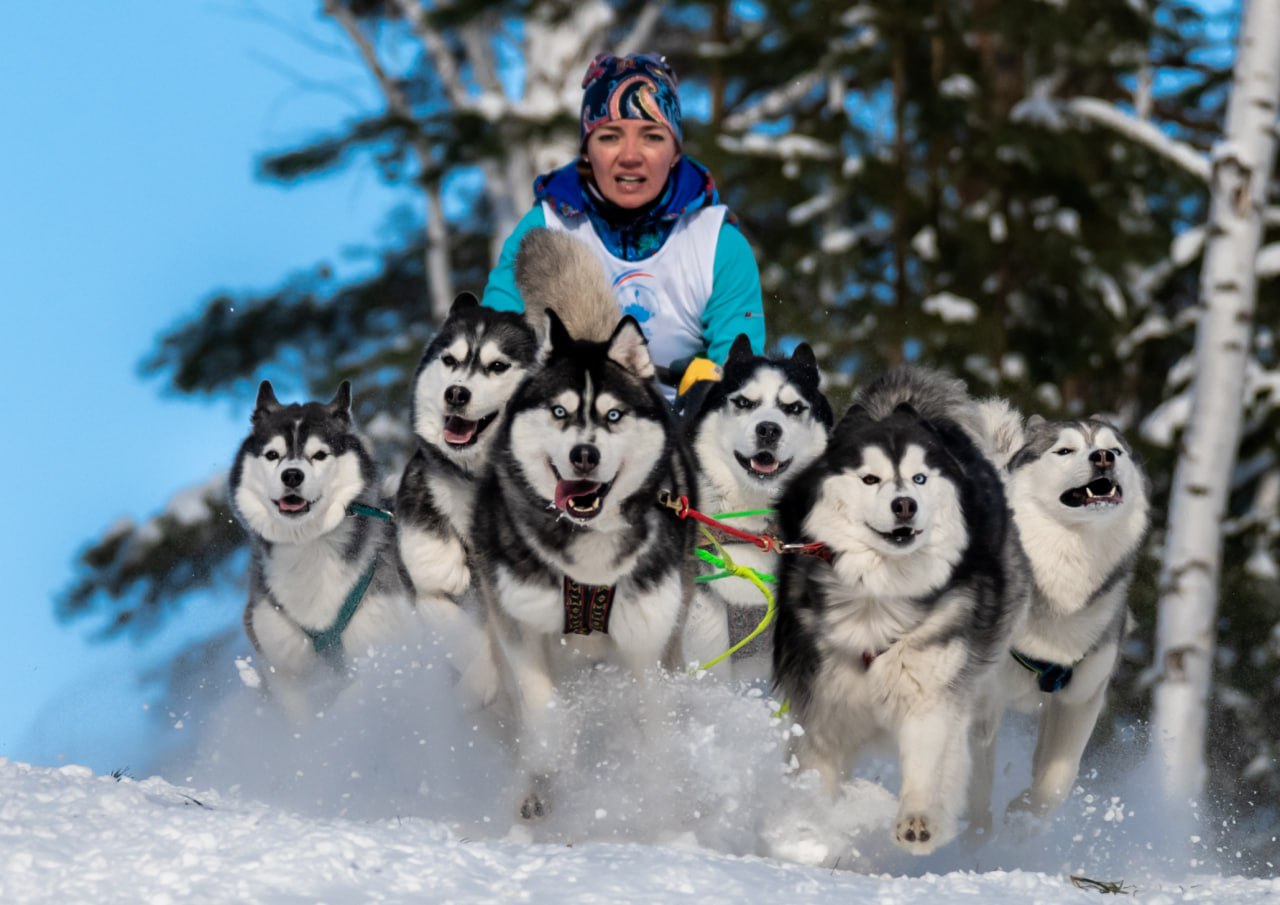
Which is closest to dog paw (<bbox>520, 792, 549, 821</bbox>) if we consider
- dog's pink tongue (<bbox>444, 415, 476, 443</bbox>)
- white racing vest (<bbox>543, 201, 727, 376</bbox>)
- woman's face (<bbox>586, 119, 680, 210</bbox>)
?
dog's pink tongue (<bbox>444, 415, 476, 443</bbox>)

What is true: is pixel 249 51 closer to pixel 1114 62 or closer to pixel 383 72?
pixel 383 72

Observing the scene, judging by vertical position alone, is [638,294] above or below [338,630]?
above

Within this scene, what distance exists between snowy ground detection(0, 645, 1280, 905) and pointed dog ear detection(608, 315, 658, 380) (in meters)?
0.96

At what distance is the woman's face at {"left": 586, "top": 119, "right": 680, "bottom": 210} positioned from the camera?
573 centimetres

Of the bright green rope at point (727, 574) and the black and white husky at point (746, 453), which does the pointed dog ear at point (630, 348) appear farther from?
the bright green rope at point (727, 574)

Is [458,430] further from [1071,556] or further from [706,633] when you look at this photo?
[1071,556]

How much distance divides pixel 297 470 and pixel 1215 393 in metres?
6.00

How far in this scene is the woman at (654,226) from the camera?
5738 millimetres

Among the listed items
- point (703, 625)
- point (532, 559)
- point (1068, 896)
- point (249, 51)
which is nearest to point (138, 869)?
point (532, 559)

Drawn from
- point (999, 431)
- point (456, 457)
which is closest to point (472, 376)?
point (456, 457)

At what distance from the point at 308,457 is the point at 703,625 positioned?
1606 millimetres

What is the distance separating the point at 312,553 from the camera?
5.64 meters

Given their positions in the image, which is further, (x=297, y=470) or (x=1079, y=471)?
(x=297, y=470)

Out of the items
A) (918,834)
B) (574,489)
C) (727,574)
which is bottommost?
(918,834)
